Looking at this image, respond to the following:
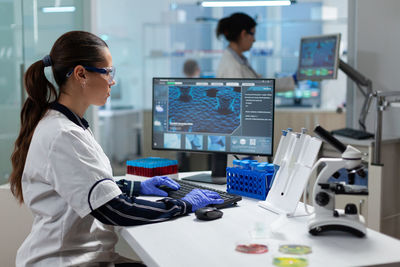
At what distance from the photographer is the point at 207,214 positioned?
154 centimetres

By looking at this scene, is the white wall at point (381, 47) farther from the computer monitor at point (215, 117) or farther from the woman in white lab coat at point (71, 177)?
the woman in white lab coat at point (71, 177)

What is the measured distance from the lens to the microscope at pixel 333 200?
1.36m

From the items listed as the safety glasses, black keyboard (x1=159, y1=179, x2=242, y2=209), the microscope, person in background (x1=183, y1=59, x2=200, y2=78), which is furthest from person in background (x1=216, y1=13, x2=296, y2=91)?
the microscope

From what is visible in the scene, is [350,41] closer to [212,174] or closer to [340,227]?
[212,174]

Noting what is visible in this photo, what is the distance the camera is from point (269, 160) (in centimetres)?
239

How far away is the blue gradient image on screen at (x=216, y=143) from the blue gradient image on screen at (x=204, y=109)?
0.03 m

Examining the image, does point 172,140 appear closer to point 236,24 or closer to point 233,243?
point 233,243

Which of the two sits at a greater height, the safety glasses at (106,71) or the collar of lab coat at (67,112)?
the safety glasses at (106,71)

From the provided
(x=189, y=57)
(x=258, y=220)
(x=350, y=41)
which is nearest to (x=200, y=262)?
(x=258, y=220)

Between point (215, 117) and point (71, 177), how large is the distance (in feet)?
2.92

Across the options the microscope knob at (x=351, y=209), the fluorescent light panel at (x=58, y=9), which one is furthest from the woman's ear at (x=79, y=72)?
the fluorescent light panel at (x=58, y=9)

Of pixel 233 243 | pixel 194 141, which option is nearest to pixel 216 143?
pixel 194 141

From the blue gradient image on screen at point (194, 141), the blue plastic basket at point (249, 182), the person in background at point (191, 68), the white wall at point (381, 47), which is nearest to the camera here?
the blue plastic basket at point (249, 182)

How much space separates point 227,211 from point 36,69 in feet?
2.58
